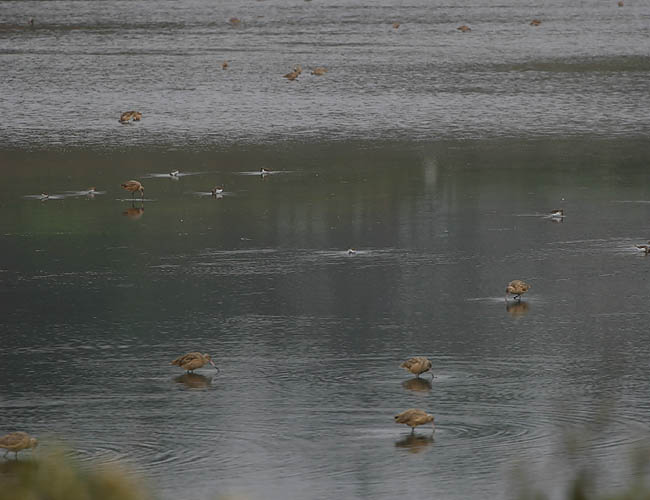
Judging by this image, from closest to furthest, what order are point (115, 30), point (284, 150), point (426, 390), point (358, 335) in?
point (426, 390) → point (358, 335) → point (284, 150) → point (115, 30)

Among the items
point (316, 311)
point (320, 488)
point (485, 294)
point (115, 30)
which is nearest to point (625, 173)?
point (485, 294)

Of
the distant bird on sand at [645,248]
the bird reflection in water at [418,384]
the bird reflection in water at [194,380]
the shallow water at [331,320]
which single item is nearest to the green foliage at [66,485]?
the shallow water at [331,320]

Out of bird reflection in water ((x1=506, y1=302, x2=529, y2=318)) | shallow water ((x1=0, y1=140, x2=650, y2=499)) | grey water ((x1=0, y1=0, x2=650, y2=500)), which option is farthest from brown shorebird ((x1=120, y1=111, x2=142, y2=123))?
bird reflection in water ((x1=506, y1=302, x2=529, y2=318))

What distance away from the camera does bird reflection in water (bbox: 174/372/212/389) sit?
44.0 ft

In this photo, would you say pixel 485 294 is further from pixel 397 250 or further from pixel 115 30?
pixel 115 30

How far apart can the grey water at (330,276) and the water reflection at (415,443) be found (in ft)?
0.06

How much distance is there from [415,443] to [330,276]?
585 centimetres

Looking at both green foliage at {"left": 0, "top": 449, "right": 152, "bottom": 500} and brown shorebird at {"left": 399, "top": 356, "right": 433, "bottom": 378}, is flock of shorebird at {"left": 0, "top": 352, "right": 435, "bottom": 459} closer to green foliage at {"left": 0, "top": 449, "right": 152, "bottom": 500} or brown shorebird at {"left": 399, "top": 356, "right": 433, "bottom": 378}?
brown shorebird at {"left": 399, "top": 356, "right": 433, "bottom": 378}

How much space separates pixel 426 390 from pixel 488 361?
45.3 inches

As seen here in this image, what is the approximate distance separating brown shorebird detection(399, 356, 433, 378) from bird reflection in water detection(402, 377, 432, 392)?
0.07 metres

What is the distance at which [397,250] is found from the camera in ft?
61.7

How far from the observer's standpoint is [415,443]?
38.8 ft

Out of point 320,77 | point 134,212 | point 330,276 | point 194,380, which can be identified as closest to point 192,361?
point 194,380

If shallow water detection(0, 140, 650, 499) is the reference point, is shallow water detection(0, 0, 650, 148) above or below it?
above
